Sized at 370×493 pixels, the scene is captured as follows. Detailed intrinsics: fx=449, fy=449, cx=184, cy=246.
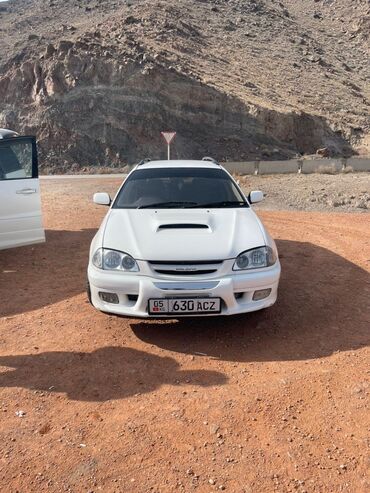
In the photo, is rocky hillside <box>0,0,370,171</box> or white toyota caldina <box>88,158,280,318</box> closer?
white toyota caldina <box>88,158,280,318</box>

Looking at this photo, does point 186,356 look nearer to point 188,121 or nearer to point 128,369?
point 128,369

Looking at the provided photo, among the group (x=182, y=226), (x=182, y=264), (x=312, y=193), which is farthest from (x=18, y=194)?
(x=312, y=193)

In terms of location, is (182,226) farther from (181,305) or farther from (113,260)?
(181,305)

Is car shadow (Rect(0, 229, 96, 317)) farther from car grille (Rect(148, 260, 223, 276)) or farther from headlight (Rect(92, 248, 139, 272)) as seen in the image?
car grille (Rect(148, 260, 223, 276))

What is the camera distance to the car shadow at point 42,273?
522 centimetres

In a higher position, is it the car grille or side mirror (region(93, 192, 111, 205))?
side mirror (region(93, 192, 111, 205))

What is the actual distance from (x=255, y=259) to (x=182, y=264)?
69cm

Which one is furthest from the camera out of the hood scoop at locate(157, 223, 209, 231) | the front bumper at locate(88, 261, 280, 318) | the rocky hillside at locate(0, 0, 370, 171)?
the rocky hillside at locate(0, 0, 370, 171)

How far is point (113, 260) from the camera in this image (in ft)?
13.3

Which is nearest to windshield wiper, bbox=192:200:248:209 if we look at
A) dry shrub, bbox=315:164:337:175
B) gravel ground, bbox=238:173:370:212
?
gravel ground, bbox=238:173:370:212

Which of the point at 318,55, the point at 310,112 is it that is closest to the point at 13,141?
the point at 310,112

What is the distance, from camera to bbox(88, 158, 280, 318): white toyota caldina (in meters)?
3.79

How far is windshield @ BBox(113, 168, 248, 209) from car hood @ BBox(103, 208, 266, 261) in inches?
8.7

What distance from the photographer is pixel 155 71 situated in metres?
32.0
